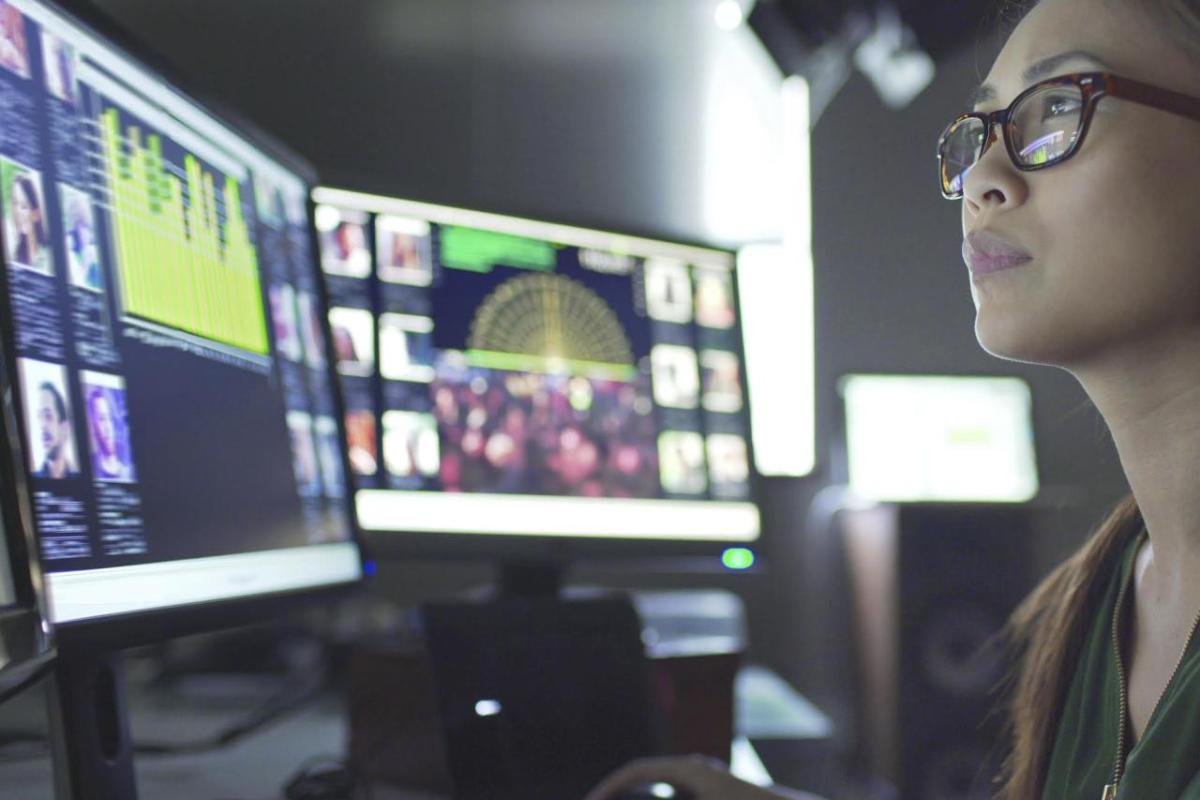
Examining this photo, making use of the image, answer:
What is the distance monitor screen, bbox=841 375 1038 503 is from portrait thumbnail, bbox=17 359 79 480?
5.04ft

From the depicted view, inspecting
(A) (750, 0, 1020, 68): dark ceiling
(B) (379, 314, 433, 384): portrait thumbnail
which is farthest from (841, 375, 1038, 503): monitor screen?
(B) (379, 314, 433, 384): portrait thumbnail

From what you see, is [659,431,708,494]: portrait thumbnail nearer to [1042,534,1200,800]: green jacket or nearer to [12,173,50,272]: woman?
[1042,534,1200,800]: green jacket

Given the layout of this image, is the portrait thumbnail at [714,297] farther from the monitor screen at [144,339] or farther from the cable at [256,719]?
the cable at [256,719]

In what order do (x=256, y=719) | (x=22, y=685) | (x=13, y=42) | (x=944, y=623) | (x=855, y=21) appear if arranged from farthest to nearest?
(x=855, y=21) → (x=944, y=623) → (x=256, y=719) → (x=13, y=42) → (x=22, y=685)

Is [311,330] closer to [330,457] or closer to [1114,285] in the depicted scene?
[330,457]

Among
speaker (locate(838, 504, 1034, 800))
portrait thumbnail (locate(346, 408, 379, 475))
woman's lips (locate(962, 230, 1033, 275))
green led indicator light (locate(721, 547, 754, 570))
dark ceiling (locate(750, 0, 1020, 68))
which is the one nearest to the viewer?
woman's lips (locate(962, 230, 1033, 275))

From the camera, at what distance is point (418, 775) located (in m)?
0.92

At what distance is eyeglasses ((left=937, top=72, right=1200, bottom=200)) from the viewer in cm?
59

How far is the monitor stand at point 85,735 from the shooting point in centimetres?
58

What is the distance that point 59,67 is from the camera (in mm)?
582

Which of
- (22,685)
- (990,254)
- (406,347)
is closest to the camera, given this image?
(22,685)

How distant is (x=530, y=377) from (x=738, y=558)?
32 centimetres

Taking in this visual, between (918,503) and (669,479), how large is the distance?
524mm

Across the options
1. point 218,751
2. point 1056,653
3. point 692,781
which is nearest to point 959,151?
point 1056,653
